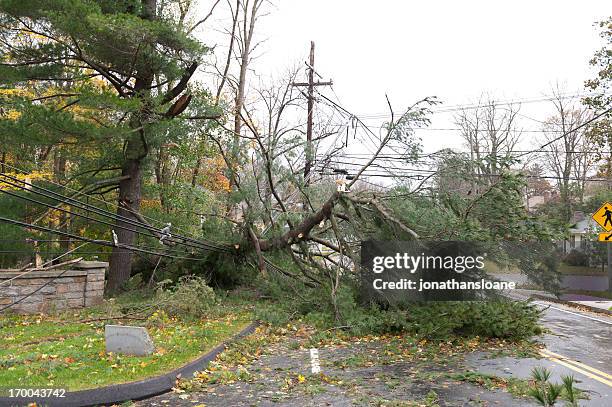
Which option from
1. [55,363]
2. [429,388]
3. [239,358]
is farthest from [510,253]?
[55,363]

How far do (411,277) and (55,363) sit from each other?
20.5 ft

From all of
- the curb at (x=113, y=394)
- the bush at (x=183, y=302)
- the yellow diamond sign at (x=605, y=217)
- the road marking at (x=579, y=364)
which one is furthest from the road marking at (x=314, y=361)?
the yellow diamond sign at (x=605, y=217)

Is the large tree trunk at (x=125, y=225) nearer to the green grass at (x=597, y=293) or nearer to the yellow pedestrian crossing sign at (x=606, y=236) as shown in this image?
the yellow pedestrian crossing sign at (x=606, y=236)

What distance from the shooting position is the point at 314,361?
8422 mm

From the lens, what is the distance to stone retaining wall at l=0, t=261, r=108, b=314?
12633 mm

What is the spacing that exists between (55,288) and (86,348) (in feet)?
20.6

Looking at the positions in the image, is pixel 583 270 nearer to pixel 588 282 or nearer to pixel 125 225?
pixel 588 282

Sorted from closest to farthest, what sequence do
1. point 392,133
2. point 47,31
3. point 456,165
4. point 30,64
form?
point 456,165 → point 392,133 → point 47,31 → point 30,64

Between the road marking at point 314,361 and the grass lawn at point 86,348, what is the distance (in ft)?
4.82

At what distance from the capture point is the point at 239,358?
27.5ft

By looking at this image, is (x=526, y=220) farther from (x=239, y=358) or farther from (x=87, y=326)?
(x=87, y=326)

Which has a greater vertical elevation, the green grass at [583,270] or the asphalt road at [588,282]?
the green grass at [583,270]

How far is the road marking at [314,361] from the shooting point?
774 centimetres

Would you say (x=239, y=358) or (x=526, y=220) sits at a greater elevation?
(x=526, y=220)
